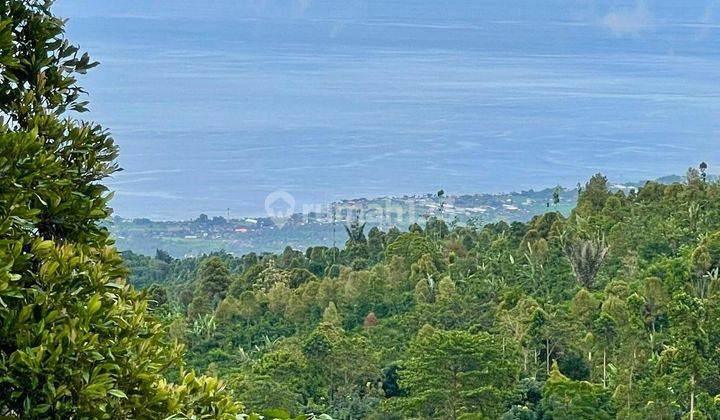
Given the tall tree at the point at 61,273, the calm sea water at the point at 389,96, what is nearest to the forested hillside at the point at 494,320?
the calm sea water at the point at 389,96

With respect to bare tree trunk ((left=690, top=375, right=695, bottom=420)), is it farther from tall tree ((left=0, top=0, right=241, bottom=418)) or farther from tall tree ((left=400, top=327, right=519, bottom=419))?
tall tree ((left=0, top=0, right=241, bottom=418))

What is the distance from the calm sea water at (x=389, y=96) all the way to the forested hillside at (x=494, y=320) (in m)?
3.83

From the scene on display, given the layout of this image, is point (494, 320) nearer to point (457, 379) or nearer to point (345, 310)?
point (345, 310)

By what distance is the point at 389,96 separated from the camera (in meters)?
91.5

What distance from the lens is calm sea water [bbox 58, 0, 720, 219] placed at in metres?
57.1

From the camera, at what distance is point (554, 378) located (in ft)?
42.0

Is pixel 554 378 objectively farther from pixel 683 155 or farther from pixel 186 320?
pixel 683 155

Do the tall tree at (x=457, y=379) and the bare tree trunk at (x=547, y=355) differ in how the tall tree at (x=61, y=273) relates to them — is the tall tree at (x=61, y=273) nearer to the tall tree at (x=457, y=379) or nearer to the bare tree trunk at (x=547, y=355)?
the tall tree at (x=457, y=379)

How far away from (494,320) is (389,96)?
75810mm

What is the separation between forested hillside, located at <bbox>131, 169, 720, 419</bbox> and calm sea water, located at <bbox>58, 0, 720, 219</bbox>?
3.83 metres

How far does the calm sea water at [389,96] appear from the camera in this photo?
57125 millimetres

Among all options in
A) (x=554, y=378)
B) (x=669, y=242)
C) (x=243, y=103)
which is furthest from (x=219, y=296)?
(x=243, y=103)

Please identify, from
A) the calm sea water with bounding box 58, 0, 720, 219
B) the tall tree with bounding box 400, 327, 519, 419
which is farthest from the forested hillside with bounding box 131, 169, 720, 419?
the calm sea water with bounding box 58, 0, 720, 219

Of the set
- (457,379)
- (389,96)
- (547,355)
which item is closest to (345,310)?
(547,355)
